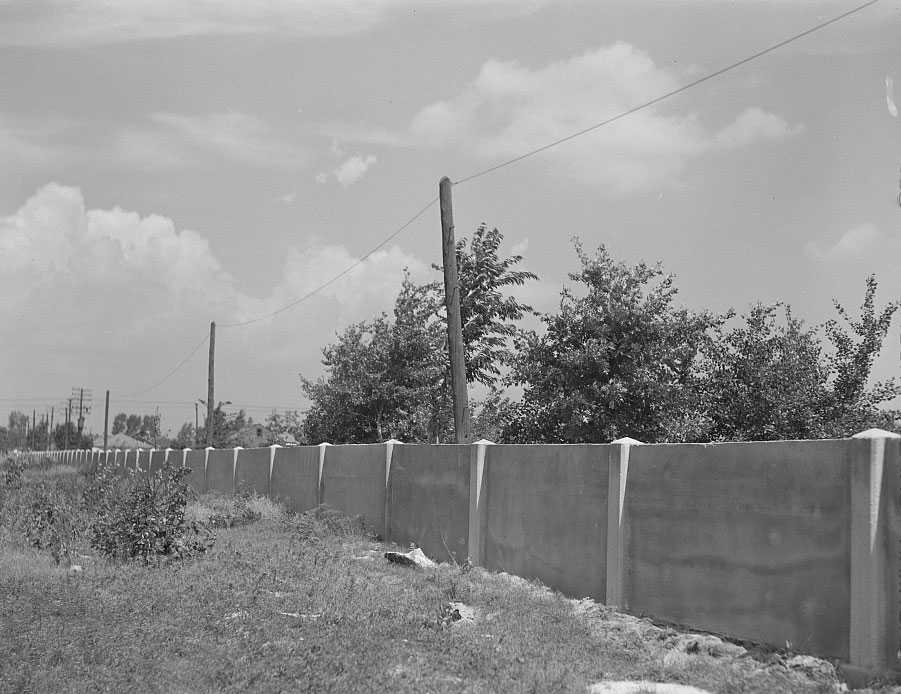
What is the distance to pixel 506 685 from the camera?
6984 millimetres

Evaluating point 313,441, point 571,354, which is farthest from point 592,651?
point 313,441

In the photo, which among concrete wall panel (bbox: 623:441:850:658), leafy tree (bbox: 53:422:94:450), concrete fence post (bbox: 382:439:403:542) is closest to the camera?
concrete wall panel (bbox: 623:441:850:658)

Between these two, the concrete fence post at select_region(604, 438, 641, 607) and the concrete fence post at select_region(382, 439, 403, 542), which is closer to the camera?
the concrete fence post at select_region(604, 438, 641, 607)

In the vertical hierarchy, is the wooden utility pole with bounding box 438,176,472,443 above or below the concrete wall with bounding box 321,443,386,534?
above

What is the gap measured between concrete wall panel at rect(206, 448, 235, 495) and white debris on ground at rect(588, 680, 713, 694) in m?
17.3

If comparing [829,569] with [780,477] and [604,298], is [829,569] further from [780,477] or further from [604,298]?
[604,298]

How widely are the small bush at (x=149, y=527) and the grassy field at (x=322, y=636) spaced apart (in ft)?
1.27

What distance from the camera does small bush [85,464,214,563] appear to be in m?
12.1

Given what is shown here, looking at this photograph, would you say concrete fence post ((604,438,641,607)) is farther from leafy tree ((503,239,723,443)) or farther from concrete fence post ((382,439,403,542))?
leafy tree ((503,239,723,443))

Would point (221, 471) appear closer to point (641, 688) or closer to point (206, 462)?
point (206, 462)

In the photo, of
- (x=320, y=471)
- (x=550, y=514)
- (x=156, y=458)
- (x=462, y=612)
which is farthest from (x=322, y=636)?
(x=156, y=458)

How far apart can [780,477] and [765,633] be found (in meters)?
1.18

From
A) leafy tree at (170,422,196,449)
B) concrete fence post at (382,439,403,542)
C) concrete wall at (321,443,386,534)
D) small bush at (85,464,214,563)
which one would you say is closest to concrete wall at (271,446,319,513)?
concrete wall at (321,443,386,534)

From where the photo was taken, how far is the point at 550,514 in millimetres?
10852
